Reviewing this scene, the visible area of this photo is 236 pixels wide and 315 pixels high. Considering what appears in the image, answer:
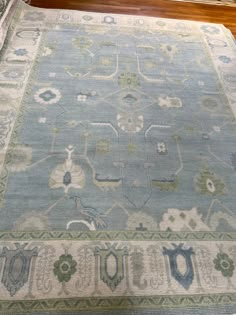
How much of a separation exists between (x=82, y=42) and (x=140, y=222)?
134 centimetres

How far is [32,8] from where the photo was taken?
1.96 m

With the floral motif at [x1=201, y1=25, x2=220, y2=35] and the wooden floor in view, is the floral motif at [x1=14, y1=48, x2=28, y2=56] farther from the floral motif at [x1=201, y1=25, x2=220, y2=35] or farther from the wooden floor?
the floral motif at [x1=201, y1=25, x2=220, y2=35]

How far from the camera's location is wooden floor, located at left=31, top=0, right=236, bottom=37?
2102 mm

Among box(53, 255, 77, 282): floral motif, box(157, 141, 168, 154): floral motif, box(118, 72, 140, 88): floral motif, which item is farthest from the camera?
box(118, 72, 140, 88): floral motif

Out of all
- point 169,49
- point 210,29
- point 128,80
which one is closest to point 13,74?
point 128,80

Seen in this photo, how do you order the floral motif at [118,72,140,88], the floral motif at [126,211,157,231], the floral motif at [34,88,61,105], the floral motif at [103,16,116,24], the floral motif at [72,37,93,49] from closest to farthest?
1. the floral motif at [126,211,157,231]
2. the floral motif at [34,88,61,105]
3. the floral motif at [118,72,140,88]
4. the floral motif at [72,37,93,49]
5. the floral motif at [103,16,116,24]

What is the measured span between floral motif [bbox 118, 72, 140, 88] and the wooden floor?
0.89 meters

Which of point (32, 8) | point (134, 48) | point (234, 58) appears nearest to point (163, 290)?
point (134, 48)

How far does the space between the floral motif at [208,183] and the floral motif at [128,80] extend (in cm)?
69

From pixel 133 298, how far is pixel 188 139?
81 centimetres

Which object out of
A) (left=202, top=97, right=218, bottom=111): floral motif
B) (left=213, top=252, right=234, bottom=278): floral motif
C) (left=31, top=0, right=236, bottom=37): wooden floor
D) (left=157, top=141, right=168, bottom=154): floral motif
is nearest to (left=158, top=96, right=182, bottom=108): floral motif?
(left=202, top=97, right=218, bottom=111): floral motif

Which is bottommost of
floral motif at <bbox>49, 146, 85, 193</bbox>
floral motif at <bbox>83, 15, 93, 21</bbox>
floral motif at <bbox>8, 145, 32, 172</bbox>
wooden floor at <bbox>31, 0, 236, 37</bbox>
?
floral motif at <bbox>49, 146, 85, 193</bbox>

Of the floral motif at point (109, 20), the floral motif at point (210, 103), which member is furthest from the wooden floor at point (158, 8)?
the floral motif at point (210, 103)

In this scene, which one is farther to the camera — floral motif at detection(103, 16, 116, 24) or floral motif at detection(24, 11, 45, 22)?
floral motif at detection(103, 16, 116, 24)
